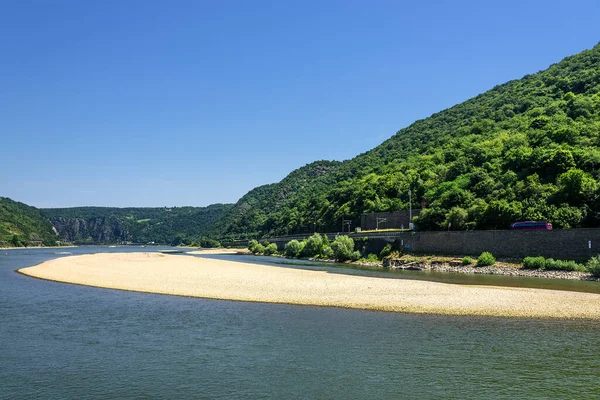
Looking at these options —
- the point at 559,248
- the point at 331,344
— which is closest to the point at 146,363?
A: the point at 331,344

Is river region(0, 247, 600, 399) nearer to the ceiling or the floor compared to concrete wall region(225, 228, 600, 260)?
nearer to the floor

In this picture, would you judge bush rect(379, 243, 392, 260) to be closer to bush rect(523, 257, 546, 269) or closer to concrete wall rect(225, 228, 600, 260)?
concrete wall rect(225, 228, 600, 260)

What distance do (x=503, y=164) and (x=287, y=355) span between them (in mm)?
82622

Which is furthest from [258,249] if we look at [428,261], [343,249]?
[428,261]

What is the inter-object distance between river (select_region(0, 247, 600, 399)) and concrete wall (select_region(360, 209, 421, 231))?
246 feet

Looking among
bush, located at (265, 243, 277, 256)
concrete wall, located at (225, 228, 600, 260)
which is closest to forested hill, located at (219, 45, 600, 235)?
concrete wall, located at (225, 228, 600, 260)

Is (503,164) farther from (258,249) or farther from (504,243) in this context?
(258,249)

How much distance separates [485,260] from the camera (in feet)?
198

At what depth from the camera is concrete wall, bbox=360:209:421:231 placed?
102m

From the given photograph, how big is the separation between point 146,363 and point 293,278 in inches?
1183

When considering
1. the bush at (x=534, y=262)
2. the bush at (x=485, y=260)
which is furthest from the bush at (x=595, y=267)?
the bush at (x=485, y=260)

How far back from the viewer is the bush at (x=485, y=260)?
60062 mm

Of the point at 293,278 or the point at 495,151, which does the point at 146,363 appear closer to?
the point at 293,278

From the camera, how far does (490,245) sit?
2527 inches
